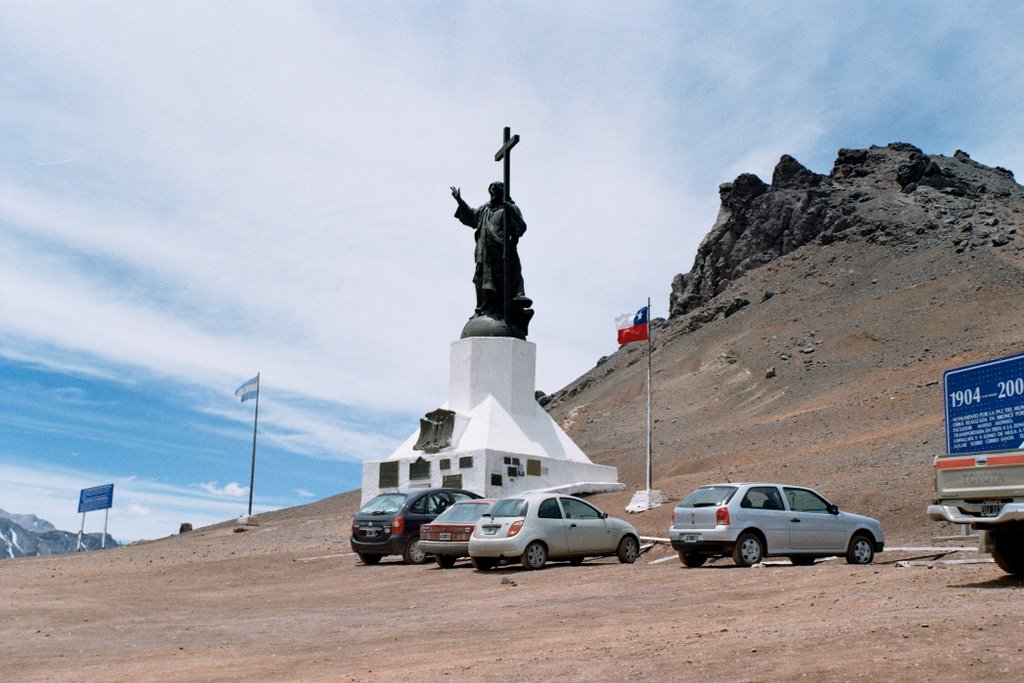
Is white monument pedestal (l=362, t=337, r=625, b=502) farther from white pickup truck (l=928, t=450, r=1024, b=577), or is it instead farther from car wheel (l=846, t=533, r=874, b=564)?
white pickup truck (l=928, t=450, r=1024, b=577)

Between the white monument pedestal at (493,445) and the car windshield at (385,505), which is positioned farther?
the white monument pedestal at (493,445)

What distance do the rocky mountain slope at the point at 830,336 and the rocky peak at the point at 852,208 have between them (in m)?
0.22

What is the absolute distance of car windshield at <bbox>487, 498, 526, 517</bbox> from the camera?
1770 centimetres

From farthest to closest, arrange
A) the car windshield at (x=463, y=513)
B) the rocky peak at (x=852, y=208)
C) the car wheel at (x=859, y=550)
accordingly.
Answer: the rocky peak at (x=852, y=208)
the car windshield at (x=463, y=513)
the car wheel at (x=859, y=550)

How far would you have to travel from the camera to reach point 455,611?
12945mm

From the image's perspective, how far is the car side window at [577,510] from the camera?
18.1 meters

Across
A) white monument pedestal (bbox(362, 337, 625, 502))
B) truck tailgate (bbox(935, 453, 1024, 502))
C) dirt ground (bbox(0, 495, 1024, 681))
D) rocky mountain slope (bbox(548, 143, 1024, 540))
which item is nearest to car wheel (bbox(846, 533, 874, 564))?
dirt ground (bbox(0, 495, 1024, 681))

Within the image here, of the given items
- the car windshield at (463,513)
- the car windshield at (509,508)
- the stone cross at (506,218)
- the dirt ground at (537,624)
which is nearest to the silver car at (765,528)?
the dirt ground at (537,624)

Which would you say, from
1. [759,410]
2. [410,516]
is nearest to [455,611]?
[410,516]

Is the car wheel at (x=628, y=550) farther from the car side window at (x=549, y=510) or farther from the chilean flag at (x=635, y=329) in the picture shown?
the chilean flag at (x=635, y=329)

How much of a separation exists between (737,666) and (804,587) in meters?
5.67

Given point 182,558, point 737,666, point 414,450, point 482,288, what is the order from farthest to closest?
point 482,288, point 414,450, point 182,558, point 737,666

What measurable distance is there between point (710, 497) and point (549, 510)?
2.79 metres

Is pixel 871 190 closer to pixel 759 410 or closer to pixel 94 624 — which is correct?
pixel 759 410
